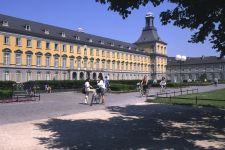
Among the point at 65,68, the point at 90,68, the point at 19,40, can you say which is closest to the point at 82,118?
the point at 19,40

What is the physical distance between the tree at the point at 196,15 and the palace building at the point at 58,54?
45.9 meters

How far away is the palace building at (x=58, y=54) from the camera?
55.7m

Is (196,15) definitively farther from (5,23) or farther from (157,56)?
(157,56)

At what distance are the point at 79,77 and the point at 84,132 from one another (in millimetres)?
62646

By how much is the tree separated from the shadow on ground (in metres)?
3.64

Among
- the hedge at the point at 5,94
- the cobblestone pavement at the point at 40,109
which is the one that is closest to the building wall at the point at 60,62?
the hedge at the point at 5,94

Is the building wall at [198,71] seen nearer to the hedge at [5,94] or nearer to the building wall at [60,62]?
the building wall at [60,62]

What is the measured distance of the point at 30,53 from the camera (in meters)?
59.5

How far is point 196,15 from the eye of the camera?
38.8ft

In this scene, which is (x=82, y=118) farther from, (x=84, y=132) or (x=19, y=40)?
(x=19, y=40)

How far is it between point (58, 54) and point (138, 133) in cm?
5832

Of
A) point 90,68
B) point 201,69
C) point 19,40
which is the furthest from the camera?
point 201,69

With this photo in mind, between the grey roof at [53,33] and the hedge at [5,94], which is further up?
the grey roof at [53,33]

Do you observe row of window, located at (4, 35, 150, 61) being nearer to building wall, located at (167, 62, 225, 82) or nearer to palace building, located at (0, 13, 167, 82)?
palace building, located at (0, 13, 167, 82)
